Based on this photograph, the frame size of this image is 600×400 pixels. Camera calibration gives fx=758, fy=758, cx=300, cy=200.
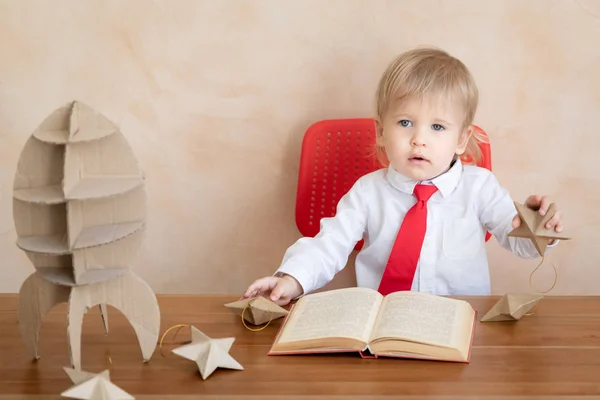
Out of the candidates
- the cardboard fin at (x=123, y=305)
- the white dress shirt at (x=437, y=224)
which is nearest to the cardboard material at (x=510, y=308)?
the white dress shirt at (x=437, y=224)

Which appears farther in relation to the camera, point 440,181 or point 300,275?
point 440,181

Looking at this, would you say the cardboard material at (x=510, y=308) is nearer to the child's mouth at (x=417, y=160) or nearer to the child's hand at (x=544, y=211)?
the child's hand at (x=544, y=211)

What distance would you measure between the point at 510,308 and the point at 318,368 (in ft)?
1.29

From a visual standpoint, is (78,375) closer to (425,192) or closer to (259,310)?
(259,310)

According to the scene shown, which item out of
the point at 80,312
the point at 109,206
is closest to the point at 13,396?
the point at 80,312

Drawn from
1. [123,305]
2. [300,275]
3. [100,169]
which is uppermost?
[100,169]

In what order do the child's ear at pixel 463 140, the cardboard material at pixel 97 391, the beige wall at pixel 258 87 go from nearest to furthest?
the cardboard material at pixel 97 391 < the child's ear at pixel 463 140 < the beige wall at pixel 258 87

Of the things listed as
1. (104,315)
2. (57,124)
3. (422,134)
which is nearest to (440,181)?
(422,134)

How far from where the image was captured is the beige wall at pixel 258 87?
1.85 meters

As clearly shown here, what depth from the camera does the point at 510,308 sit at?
137 cm

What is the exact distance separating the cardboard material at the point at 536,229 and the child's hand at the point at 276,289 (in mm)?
449

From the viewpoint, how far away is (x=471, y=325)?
133 centimetres

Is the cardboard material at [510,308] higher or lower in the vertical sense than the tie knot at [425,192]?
lower

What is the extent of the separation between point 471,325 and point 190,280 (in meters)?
0.92
